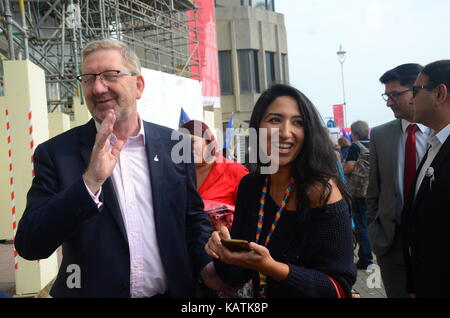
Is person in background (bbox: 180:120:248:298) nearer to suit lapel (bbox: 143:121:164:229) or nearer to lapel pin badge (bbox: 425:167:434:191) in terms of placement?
suit lapel (bbox: 143:121:164:229)

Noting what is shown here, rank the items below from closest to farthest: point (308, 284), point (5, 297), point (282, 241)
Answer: point (5, 297) → point (308, 284) → point (282, 241)

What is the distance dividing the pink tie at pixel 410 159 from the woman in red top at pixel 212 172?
1305 mm

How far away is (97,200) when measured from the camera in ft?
6.60

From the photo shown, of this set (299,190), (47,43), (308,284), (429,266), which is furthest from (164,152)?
(47,43)

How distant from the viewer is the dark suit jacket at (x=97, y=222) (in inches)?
78.5

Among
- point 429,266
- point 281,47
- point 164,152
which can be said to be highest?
point 281,47

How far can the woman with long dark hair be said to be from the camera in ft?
6.46

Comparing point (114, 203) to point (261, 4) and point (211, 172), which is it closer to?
point (211, 172)

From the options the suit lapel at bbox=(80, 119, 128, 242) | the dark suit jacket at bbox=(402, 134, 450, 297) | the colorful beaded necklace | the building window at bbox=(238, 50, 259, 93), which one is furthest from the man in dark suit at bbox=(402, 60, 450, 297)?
the building window at bbox=(238, 50, 259, 93)

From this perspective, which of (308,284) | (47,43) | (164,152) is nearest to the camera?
(308,284)

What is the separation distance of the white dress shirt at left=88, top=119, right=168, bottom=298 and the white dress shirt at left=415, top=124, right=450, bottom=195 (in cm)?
161

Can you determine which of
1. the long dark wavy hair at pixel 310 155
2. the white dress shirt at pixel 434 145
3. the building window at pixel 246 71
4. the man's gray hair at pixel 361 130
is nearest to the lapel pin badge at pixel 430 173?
the white dress shirt at pixel 434 145

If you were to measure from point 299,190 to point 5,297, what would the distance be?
1.25 m
